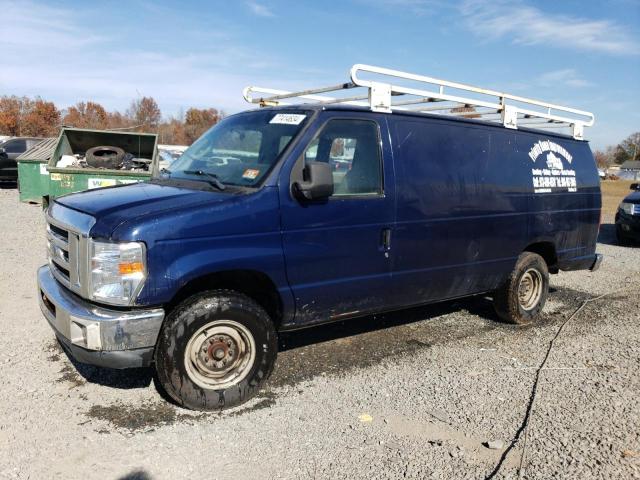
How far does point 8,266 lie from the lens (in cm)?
764

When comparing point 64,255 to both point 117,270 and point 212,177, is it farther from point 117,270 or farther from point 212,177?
point 212,177

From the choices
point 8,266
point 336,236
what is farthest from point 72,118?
point 336,236

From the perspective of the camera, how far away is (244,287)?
13.4 feet

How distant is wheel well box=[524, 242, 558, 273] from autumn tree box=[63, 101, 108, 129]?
72828 mm

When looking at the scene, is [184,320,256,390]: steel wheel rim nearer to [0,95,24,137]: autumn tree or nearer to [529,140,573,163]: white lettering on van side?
[529,140,573,163]: white lettering on van side

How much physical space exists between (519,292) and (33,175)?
40.2ft

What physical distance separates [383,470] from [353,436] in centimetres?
41

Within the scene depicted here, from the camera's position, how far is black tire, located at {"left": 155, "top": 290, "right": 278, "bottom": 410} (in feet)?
12.1

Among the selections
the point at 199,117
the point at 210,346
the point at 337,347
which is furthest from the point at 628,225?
the point at 199,117

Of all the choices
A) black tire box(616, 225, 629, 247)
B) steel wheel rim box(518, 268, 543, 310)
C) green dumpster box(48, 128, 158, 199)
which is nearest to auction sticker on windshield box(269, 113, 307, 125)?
steel wheel rim box(518, 268, 543, 310)

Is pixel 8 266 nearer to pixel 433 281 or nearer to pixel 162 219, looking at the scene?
pixel 162 219

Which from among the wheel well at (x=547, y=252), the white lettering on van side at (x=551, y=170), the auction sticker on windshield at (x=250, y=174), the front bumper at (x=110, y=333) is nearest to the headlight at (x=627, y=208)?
the white lettering on van side at (x=551, y=170)

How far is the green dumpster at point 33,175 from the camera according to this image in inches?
526

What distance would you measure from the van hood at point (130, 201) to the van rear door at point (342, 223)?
65 cm
